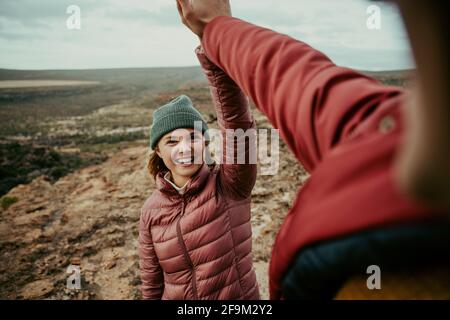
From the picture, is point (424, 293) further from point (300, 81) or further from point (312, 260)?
point (300, 81)

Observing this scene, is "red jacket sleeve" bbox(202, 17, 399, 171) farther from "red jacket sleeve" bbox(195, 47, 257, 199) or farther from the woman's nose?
the woman's nose

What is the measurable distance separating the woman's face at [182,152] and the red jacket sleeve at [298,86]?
1.27 metres

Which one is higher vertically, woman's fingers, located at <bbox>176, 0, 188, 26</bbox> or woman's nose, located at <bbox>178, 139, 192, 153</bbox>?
woman's fingers, located at <bbox>176, 0, 188, 26</bbox>

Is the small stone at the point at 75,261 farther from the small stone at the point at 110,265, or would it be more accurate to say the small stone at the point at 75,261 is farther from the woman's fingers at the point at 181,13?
the woman's fingers at the point at 181,13

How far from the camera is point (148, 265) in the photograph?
2.02 m

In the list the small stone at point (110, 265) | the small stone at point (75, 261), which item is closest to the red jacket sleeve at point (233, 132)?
the small stone at point (110, 265)

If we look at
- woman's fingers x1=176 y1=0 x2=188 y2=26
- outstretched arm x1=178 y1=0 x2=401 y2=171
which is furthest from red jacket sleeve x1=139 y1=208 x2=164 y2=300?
outstretched arm x1=178 y1=0 x2=401 y2=171

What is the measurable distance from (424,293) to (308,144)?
1.07 feet

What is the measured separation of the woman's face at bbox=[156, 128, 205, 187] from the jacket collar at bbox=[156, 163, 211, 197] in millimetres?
59

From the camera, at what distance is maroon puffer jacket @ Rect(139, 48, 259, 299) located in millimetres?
1786

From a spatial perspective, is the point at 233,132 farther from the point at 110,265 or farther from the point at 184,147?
the point at 110,265

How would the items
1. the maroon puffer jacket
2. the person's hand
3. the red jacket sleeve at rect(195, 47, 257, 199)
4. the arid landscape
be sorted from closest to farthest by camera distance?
the person's hand → the red jacket sleeve at rect(195, 47, 257, 199) → the maroon puffer jacket → the arid landscape

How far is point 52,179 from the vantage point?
31.5 ft

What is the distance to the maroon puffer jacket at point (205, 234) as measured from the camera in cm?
179
